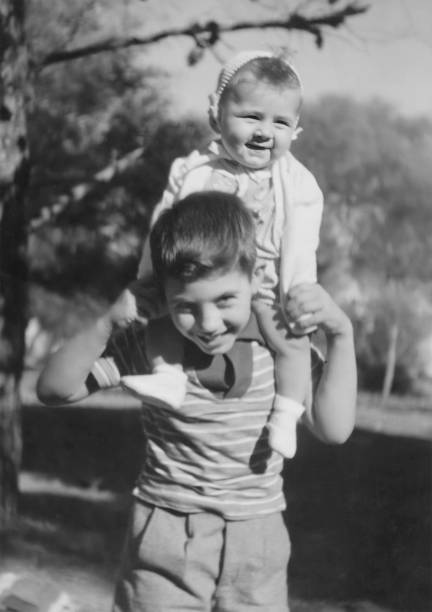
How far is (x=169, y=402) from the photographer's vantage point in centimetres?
132

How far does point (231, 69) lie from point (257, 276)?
12.4 inches

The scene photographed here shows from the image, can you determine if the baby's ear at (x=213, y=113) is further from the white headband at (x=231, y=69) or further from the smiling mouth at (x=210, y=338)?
the smiling mouth at (x=210, y=338)

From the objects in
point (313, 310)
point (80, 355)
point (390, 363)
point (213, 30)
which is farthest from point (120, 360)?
point (390, 363)

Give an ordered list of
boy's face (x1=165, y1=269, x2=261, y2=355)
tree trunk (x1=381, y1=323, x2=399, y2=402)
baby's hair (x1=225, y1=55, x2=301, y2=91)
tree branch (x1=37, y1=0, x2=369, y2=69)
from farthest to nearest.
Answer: tree trunk (x1=381, y1=323, x2=399, y2=402)
tree branch (x1=37, y1=0, x2=369, y2=69)
baby's hair (x1=225, y1=55, x2=301, y2=91)
boy's face (x1=165, y1=269, x2=261, y2=355)

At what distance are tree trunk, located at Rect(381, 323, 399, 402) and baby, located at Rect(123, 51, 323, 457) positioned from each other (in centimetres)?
249

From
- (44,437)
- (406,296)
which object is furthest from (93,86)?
(44,437)

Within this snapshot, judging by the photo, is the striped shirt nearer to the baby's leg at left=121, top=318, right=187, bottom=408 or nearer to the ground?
the baby's leg at left=121, top=318, right=187, bottom=408

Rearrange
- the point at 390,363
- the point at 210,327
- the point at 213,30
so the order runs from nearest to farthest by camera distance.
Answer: the point at 210,327 → the point at 213,30 → the point at 390,363

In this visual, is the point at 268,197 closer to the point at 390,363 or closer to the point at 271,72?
the point at 271,72

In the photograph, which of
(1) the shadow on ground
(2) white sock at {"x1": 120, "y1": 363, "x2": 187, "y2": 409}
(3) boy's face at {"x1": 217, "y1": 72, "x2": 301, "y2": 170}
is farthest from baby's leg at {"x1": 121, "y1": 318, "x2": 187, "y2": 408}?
(1) the shadow on ground

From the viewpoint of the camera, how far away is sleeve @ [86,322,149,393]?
1392 mm

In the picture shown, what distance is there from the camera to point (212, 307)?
1.30 meters

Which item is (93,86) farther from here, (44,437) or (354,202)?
(44,437)

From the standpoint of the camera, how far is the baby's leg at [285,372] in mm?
1357
